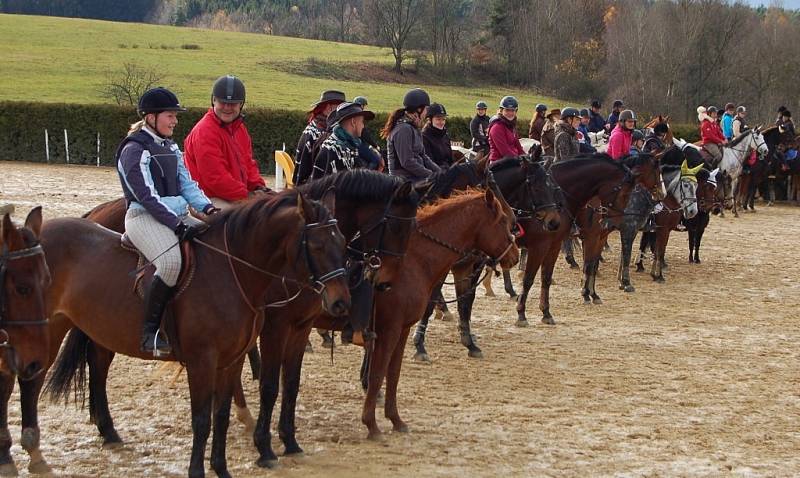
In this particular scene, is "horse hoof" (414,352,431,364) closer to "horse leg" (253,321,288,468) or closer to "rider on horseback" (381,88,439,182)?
"rider on horseback" (381,88,439,182)

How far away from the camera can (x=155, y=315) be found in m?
5.75

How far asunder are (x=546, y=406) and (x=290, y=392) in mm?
2644

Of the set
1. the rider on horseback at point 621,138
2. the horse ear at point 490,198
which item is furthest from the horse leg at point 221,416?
the rider on horseback at point 621,138

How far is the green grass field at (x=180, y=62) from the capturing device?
45438mm

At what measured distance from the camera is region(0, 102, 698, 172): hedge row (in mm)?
32375

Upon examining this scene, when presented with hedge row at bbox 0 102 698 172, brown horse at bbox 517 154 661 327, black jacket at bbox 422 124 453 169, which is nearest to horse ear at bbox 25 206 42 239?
black jacket at bbox 422 124 453 169

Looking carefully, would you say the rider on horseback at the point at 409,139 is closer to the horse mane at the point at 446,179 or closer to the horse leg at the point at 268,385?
the horse mane at the point at 446,179

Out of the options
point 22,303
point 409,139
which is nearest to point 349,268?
point 22,303

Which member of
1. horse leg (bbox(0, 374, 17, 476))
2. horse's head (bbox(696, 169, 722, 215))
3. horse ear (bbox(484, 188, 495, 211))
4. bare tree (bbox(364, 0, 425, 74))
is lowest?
horse leg (bbox(0, 374, 17, 476))

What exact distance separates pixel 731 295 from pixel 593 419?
769cm

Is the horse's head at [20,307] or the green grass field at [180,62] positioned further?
the green grass field at [180,62]

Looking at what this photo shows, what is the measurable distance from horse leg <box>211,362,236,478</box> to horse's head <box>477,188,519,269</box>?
281 cm

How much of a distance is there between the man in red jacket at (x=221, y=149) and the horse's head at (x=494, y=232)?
6.59ft

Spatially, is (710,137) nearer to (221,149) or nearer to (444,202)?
(444,202)
